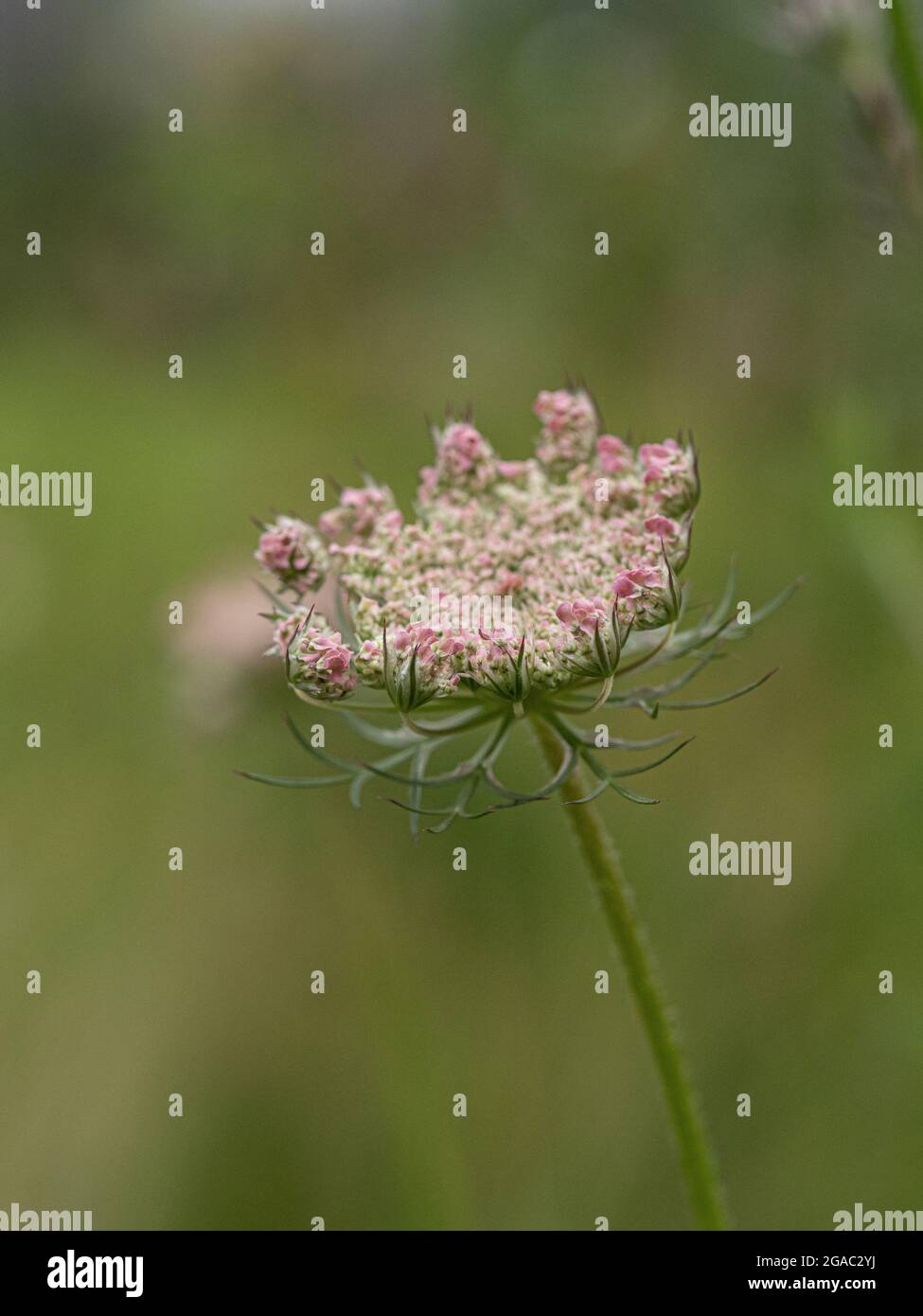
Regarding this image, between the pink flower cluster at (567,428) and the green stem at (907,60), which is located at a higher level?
the green stem at (907,60)

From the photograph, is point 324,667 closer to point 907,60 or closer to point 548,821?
point 907,60

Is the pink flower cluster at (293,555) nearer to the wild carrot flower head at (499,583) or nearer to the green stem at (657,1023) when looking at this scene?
the wild carrot flower head at (499,583)

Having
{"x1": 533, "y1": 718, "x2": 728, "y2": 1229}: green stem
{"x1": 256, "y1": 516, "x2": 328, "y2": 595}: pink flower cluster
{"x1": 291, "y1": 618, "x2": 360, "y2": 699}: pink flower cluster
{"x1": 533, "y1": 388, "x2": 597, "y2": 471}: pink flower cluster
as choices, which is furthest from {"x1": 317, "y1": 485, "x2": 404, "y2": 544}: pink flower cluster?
{"x1": 533, "y1": 718, "x2": 728, "y2": 1229}: green stem

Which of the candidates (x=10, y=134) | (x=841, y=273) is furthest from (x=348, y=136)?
(x=841, y=273)

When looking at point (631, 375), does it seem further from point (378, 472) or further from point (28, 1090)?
point (28, 1090)

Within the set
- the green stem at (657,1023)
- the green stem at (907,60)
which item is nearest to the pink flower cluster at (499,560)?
the green stem at (657,1023)

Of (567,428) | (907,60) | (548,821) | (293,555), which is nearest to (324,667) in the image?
(293,555)
